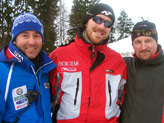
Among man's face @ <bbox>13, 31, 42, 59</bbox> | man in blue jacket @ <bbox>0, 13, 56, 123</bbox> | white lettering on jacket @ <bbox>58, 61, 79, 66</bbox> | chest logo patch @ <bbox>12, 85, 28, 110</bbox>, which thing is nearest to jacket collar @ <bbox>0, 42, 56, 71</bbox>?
man in blue jacket @ <bbox>0, 13, 56, 123</bbox>

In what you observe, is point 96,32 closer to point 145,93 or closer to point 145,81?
point 145,81

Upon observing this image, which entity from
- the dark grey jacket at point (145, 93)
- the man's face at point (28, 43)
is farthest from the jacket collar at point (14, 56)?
the dark grey jacket at point (145, 93)

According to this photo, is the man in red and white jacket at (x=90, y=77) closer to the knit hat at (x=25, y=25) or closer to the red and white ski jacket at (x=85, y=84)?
the red and white ski jacket at (x=85, y=84)

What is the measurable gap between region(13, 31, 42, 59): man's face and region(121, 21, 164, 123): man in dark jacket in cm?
162

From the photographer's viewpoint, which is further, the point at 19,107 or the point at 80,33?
the point at 80,33

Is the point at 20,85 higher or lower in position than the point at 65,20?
lower

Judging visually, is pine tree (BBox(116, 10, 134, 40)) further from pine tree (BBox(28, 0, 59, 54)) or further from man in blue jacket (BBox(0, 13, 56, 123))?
man in blue jacket (BBox(0, 13, 56, 123))

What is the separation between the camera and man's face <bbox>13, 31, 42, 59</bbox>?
1821 mm

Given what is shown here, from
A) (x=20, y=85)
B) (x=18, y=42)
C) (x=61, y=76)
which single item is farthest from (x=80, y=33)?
(x=20, y=85)

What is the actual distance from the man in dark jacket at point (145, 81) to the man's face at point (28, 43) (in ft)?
5.30

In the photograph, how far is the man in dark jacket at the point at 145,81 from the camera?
2141 mm

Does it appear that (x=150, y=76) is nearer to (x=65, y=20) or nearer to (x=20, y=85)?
(x=20, y=85)

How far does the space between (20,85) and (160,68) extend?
6.73 ft

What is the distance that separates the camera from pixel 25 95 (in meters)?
1.69
